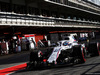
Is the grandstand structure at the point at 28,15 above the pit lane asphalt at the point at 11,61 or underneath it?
above

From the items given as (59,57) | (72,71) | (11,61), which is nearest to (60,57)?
(59,57)

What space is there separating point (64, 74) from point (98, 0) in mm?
82122

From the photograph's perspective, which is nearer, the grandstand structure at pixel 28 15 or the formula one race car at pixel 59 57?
the formula one race car at pixel 59 57

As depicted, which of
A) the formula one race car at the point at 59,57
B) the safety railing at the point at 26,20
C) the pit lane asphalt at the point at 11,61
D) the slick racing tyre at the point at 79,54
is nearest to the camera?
→ the formula one race car at the point at 59,57

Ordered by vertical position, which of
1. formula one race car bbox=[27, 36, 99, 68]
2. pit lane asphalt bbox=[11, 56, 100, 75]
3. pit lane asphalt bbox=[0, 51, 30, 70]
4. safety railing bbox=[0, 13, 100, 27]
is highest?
safety railing bbox=[0, 13, 100, 27]

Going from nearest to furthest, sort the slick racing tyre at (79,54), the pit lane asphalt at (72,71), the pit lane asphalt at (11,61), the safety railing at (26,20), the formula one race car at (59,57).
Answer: the pit lane asphalt at (72,71) → the formula one race car at (59,57) → the slick racing tyre at (79,54) → the pit lane asphalt at (11,61) → the safety railing at (26,20)

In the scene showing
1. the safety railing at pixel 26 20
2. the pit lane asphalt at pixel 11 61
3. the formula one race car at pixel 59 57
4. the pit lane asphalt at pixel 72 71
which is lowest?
the pit lane asphalt at pixel 11 61

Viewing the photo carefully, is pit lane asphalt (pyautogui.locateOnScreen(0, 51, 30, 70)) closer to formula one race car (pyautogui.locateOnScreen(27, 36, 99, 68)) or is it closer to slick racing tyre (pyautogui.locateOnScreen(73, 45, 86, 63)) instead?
formula one race car (pyautogui.locateOnScreen(27, 36, 99, 68))

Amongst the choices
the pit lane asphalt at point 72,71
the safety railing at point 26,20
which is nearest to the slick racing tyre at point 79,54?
the pit lane asphalt at point 72,71

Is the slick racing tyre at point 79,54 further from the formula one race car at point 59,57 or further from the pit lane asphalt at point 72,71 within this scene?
the pit lane asphalt at point 72,71

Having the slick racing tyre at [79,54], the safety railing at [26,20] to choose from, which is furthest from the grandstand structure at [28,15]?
the slick racing tyre at [79,54]

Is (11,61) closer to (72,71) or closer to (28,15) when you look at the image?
(72,71)

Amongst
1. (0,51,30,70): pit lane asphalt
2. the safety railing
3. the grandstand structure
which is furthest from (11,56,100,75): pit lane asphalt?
the safety railing

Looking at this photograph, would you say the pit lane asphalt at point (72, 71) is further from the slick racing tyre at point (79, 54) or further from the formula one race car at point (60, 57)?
the slick racing tyre at point (79, 54)
